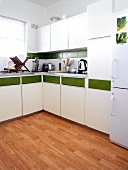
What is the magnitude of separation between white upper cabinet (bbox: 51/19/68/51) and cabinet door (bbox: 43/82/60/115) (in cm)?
84

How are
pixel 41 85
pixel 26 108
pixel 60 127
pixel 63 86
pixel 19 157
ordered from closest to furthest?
pixel 19 157 → pixel 60 127 → pixel 63 86 → pixel 26 108 → pixel 41 85

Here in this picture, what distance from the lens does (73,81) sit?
2705mm

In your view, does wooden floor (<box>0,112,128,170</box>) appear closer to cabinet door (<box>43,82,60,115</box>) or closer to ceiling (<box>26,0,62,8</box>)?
cabinet door (<box>43,82,60,115</box>)

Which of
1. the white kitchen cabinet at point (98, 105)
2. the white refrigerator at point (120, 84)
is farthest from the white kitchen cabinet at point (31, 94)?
the white refrigerator at point (120, 84)

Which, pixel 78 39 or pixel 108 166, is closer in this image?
pixel 108 166

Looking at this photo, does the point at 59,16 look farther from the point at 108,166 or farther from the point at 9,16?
the point at 108,166

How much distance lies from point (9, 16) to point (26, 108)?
6.78 feet

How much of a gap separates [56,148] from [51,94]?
140cm

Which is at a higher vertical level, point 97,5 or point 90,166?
point 97,5

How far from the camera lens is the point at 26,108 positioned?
314 centimetres

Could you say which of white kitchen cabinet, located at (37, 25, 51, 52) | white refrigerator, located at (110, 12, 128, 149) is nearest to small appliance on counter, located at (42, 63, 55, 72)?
white kitchen cabinet, located at (37, 25, 51, 52)

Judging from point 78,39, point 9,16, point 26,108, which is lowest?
point 26,108

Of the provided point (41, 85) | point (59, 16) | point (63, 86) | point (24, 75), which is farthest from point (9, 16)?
point (63, 86)

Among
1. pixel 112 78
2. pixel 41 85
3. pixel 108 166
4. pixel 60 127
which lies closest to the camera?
pixel 108 166
